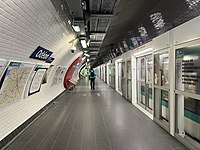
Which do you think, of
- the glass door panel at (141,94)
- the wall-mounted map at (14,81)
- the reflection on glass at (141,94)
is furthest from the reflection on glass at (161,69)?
the wall-mounted map at (14,81)

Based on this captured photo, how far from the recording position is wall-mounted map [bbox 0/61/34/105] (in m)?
3.73

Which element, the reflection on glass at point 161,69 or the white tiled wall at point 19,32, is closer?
the white tiled wall at point 19,32

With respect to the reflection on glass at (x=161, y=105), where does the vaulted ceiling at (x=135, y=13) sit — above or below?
above

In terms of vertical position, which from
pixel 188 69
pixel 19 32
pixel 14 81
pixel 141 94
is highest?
pixel 19 32

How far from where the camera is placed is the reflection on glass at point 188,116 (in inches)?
153

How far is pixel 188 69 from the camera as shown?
4113mm

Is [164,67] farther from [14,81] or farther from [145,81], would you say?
[14,81]

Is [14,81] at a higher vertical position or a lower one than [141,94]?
higher

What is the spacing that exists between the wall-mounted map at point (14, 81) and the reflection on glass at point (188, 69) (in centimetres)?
351

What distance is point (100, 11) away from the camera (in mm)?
5828

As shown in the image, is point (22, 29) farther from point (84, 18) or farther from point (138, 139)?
point (138, 139)

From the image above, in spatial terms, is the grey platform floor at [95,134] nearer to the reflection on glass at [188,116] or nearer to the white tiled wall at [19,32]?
the reflection on glass at [188,116]

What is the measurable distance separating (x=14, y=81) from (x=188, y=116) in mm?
3849

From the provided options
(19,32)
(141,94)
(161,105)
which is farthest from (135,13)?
(141,94)
